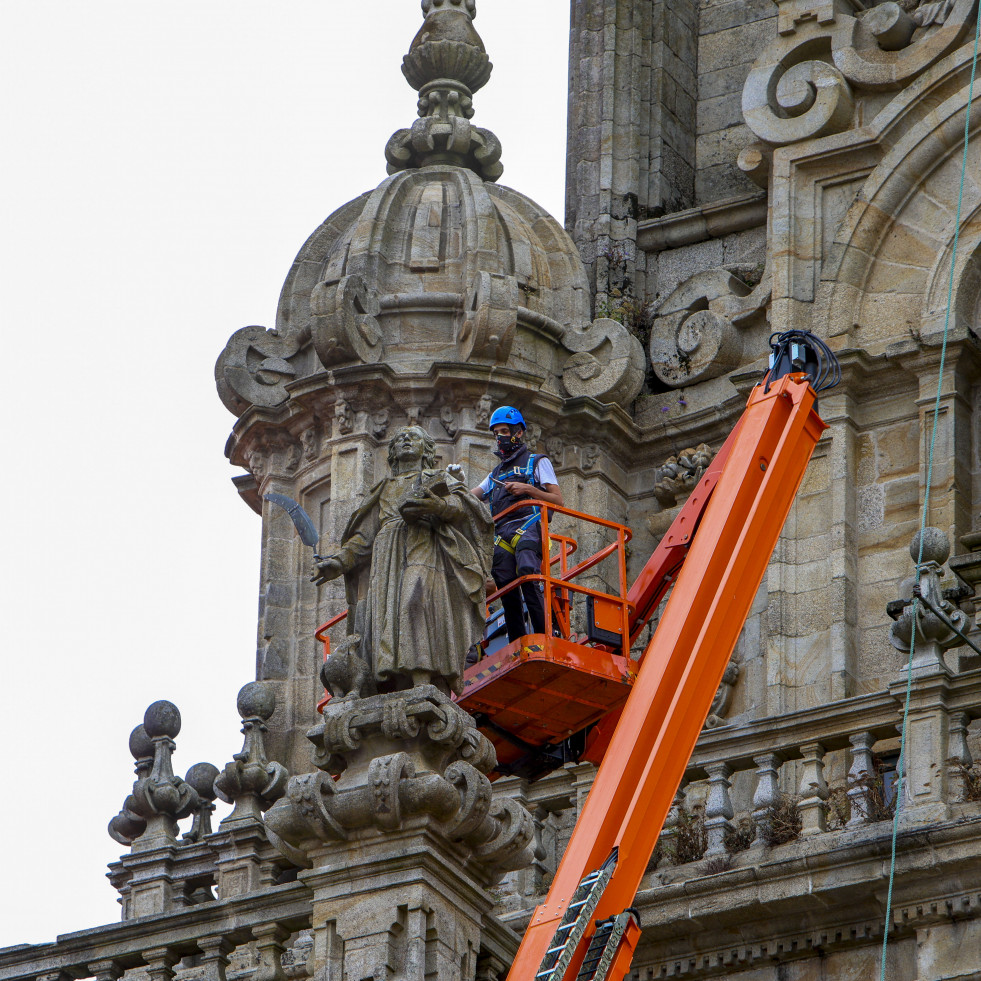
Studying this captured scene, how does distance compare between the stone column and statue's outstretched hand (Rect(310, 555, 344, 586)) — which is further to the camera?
the stone column

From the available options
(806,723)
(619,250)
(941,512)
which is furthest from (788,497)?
(619,250)

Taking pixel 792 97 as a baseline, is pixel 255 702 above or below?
below

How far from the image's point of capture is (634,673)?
22266 mm

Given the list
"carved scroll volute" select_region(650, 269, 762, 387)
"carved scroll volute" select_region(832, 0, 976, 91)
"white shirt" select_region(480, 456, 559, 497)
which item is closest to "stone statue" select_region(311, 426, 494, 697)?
"white shirt" select_region(480, 456, 559, 497)

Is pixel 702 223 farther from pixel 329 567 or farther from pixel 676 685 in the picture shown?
pixel 676 685

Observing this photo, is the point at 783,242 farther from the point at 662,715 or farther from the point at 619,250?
the point at 662,715

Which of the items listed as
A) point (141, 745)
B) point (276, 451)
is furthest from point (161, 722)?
point (276, 451)

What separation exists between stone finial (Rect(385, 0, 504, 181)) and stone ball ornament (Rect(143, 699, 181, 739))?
5523mm

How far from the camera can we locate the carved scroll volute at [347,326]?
26484 millimetres

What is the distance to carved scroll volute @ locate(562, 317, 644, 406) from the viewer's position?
2694 cm

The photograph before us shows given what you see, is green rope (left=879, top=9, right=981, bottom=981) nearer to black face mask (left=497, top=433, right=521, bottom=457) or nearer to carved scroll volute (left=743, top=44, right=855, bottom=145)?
carved scroll volute (left=743, top=44, right=855, bottom=145)

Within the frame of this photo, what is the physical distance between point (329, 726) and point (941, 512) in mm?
6556

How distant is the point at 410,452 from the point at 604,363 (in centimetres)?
583

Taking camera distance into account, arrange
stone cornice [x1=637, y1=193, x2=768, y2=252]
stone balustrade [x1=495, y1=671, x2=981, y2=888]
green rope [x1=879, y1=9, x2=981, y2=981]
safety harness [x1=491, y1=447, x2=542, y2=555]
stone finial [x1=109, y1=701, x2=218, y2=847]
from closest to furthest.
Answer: green rope [x1=879, y1=9, x2=981, y2=981] → stone balustrade [x1=495, y1=671, x2=981, y2=888] → safety harness [x1=491, y1=447, x2=542, y2=555] → stone finial [x1=109, y1=701, x2=218, y2=847] → stone cornice [x1=637, y1=193, x2=768, y2=252]
